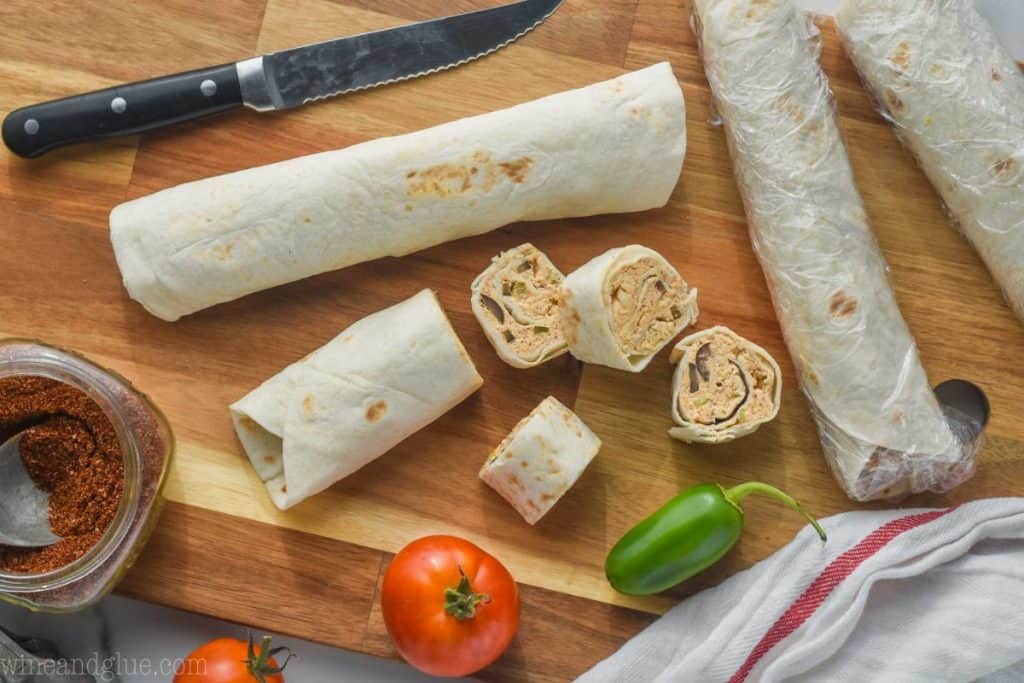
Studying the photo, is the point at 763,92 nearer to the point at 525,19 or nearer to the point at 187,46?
the point at 525,19

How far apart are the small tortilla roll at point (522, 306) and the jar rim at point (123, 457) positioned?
109 centimetres


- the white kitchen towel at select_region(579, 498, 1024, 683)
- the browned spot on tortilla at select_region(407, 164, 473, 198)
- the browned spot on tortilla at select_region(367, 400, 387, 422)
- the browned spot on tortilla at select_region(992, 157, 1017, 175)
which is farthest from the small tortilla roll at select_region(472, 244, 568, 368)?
the browned spot on tortilla at select_region(992, 157, 1017, 175)

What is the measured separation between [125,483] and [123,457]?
2.9 inches

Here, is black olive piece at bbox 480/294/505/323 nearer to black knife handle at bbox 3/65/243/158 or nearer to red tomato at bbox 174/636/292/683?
black knife handle at bbox 3/65/243/158

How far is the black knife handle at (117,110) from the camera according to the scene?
120 inches

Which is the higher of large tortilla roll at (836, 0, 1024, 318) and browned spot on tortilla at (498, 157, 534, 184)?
large tortilla roll at (836, 0, 1024, 318)

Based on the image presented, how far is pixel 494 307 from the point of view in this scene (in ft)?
10.1

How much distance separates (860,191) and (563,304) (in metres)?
1.10

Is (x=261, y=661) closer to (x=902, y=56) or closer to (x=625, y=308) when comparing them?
(x=625, y=308)

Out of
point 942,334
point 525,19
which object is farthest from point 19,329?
point 942,334

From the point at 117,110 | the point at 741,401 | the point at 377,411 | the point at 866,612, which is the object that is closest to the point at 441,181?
the point at 377,411

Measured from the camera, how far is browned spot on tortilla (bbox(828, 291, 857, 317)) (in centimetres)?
297

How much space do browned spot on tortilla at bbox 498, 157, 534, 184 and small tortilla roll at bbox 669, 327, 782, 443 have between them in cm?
72

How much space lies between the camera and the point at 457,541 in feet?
9.73
